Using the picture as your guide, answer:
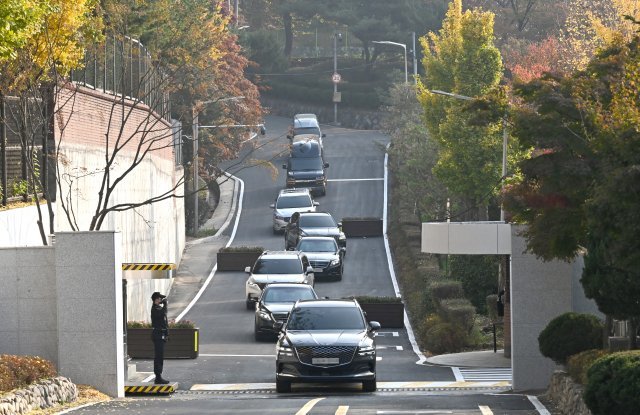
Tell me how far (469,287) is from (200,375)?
685 inches

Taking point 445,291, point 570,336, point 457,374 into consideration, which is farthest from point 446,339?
point 570,336

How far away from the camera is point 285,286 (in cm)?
3672

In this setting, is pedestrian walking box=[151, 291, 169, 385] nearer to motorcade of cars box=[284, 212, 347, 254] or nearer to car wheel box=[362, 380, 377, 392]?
car wheel box=[362, 380, 377, 392]

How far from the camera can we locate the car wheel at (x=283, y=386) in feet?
78.1

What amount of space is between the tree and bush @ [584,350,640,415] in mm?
29836

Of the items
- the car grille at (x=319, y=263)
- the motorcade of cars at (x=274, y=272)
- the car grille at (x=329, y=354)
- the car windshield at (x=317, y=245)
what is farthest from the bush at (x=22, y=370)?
the car windshield at (x=317, y=245)

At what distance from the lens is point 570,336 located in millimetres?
20828

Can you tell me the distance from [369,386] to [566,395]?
229 inches

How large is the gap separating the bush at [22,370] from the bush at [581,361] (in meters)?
8.17

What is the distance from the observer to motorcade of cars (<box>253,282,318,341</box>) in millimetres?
35594

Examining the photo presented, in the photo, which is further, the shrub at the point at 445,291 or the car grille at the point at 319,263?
the car grille at the point at 319,263

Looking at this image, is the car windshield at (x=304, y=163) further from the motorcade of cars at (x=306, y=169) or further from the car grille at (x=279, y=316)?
the car grille at (x=279, y=316)

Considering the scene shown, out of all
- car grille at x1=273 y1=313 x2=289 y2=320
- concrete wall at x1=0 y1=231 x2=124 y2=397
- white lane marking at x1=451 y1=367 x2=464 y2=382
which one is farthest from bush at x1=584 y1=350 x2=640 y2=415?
car grille at x1=273 y1=313 x2=289 y2=320

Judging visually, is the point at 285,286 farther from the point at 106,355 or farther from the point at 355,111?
the point at 355,111
